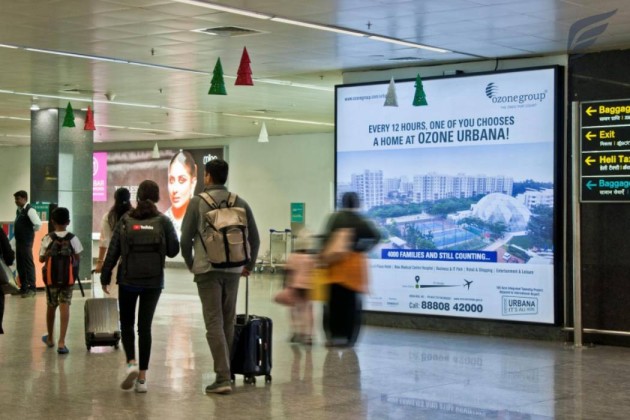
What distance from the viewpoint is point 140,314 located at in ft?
26.2

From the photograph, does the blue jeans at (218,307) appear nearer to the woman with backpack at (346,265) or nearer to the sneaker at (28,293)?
the woman with backpack at (346,265)

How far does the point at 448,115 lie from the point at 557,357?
3.47m

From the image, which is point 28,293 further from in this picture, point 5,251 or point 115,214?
point 5,251

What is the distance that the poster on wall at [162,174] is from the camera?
89.8 feet

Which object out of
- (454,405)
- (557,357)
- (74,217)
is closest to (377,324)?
(557,357)

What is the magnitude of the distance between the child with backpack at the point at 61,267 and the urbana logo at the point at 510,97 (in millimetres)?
5082

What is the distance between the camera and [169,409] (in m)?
7.36

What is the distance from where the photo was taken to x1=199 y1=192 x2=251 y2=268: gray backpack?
25.4ft

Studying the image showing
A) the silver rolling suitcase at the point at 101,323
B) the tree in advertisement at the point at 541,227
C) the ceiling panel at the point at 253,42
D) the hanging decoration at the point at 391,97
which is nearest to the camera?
the ceiling panel at the point at 253,42

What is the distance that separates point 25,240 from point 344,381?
1026cm

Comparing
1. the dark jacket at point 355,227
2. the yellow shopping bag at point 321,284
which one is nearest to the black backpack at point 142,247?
the yellow shopping bag at point 321,284

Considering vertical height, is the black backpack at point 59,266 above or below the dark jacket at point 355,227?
below

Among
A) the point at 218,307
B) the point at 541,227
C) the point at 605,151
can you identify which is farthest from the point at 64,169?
the point at 218,307

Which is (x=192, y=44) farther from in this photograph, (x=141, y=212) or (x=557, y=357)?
(x=557, y=357)
